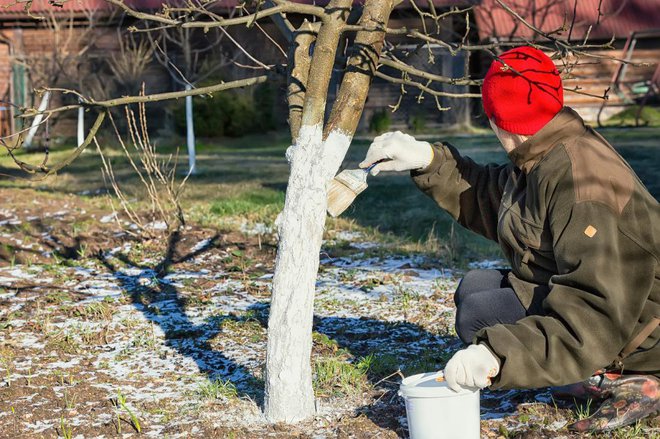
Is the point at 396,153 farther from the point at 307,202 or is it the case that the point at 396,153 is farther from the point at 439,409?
the point at 439,409

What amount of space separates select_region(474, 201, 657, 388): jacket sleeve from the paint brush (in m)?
0.83

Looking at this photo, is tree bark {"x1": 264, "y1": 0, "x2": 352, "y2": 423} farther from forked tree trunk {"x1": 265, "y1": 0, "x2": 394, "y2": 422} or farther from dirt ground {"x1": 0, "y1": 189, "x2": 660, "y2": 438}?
dirt ground {"x1": 0, "y1": 189, "x2": 660, "y2": 438}

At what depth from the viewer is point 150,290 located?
17.6 ft

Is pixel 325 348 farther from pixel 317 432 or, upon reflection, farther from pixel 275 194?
pixel 275 194

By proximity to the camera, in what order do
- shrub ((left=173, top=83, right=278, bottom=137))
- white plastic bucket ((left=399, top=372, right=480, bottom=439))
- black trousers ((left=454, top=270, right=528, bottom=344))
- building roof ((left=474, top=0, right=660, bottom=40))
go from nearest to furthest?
white plastic bucket ((left=399, top=372, right=480, bottom=439)) < black trousers ((left=454, top=270, right=528, bottom=344)) < building roof ((left=474, top=0, right=660, bottom=40)) < shrub ((left=173, top=83, right=278, bottom=137))

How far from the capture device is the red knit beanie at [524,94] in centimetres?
274

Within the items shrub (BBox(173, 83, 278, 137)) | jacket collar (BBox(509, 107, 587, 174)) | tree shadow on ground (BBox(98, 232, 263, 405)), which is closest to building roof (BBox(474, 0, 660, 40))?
shrub (BBox(173, 83, 278, 137))

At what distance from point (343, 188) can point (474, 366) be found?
0.95m

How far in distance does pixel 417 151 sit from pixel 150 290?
2.65m

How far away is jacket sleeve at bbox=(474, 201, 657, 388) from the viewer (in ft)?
8.07

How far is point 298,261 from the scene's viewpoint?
10.2 ft

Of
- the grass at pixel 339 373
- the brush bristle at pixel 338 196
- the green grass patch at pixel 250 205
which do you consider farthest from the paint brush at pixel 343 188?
the green grass patch at pixel 250 205

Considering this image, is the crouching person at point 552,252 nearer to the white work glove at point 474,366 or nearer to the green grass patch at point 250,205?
the white work glove at point 474,366

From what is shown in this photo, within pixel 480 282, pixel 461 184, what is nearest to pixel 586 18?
pixel 461 184
